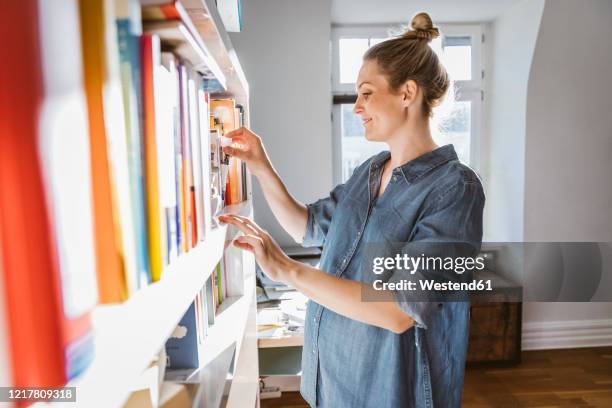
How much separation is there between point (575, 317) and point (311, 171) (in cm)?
214

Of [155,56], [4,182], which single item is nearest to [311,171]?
[155,56]

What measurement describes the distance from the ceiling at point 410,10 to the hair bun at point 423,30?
176 centimetres

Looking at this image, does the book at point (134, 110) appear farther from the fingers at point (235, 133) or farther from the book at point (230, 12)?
the book at point (230, 12)

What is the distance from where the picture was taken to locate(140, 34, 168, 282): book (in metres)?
0.39

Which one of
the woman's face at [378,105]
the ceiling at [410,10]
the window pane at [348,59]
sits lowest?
the woman's face at [378,105]

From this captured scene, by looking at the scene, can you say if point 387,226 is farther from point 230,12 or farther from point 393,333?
point 230,12

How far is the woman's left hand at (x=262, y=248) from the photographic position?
87 centimetres

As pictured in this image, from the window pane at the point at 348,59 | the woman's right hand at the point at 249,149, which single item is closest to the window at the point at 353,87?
the window pane at the point at 348,59

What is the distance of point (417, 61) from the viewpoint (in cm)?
116

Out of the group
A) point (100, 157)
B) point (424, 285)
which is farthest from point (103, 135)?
point (424, 285)

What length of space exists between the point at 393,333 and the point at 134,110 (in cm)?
88

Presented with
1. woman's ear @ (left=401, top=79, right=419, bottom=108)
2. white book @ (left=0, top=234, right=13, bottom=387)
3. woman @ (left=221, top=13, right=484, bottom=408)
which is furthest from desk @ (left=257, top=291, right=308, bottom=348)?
white book @ (left=0, top=234, right=13, bottom=387)

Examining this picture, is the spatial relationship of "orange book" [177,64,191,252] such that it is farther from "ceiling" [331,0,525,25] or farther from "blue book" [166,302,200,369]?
"ceiling" [331,0,525,25]

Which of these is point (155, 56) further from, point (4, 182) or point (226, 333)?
point (226, 333)
